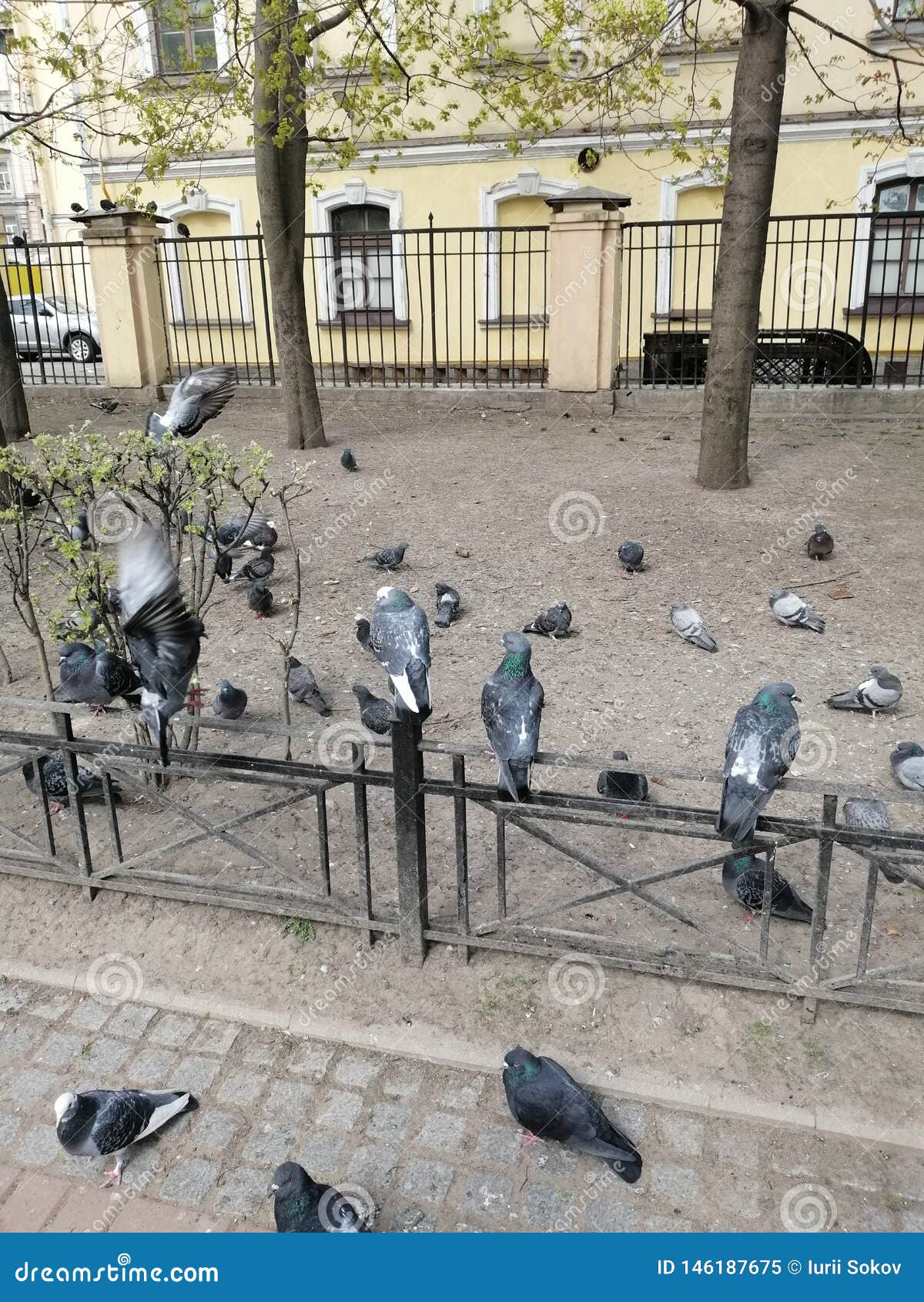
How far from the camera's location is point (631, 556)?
769 cm

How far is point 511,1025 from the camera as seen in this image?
3.70m

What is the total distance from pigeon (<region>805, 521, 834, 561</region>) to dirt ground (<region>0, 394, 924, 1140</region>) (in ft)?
0.39

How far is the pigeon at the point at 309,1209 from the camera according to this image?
288 cm

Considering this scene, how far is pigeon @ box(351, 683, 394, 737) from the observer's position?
5.26 m

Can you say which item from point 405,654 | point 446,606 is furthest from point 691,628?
point 405,654

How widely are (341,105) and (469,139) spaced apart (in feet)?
4.16

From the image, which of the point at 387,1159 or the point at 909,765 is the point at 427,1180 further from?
the point at 909,765

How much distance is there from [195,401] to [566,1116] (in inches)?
189

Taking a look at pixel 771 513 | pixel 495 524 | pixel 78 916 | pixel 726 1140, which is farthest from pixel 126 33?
pixel 726 1140

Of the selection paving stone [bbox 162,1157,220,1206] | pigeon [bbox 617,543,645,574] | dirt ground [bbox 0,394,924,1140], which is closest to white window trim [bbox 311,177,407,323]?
dirt ground [bbox 0,394,924,1140]

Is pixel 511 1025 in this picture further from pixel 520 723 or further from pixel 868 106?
pixel 868 106

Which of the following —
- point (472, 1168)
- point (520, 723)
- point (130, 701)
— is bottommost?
point (472, 1168)

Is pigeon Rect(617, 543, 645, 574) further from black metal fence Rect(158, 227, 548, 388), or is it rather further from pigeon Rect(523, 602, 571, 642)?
black metal fence Rect(158, 227, 548, 388)

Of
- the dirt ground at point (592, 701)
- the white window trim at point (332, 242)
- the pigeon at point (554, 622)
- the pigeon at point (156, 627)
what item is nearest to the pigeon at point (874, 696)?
the dirt ground at point (592, 701)
